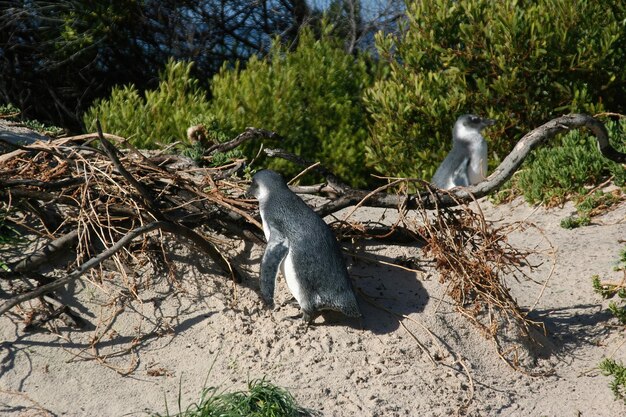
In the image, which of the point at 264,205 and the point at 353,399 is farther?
the point at 264,205

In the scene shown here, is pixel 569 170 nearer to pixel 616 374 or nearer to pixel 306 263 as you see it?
pixel 616 374

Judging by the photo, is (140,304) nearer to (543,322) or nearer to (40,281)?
(40,281)

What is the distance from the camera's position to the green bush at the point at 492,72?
7.50m

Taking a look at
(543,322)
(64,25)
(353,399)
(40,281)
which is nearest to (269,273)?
(353,399)

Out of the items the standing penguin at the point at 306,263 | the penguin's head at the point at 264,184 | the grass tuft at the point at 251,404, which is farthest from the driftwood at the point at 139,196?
the grass tuft at the point at 251,404

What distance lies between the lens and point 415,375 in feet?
12.4

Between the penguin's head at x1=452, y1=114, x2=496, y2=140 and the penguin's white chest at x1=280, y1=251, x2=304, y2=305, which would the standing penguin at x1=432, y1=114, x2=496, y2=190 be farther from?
the penguin's white chest at x1=280, y1=251, x2=304, y2=305

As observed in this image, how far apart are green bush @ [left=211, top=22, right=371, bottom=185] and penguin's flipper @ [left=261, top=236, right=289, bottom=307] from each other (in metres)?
4.36

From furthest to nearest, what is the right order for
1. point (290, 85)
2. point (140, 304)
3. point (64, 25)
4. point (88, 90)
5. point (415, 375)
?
1. point (88, 90)
2. point (64, 25)
3. point (290, 85)
4. point (140, 304)
5. point (415, 375)

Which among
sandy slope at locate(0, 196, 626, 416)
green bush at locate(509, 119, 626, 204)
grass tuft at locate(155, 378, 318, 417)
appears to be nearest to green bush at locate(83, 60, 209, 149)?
green bush at locate(509, 119, 626, 204)

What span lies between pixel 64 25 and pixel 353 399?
7563 mm

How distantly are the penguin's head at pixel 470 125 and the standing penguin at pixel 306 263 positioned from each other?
3841mm

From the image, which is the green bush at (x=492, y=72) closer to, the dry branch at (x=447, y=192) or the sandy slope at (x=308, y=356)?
the dry branch at (x=447, y=192)

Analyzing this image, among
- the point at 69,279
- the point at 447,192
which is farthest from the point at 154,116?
the point at 69,279
